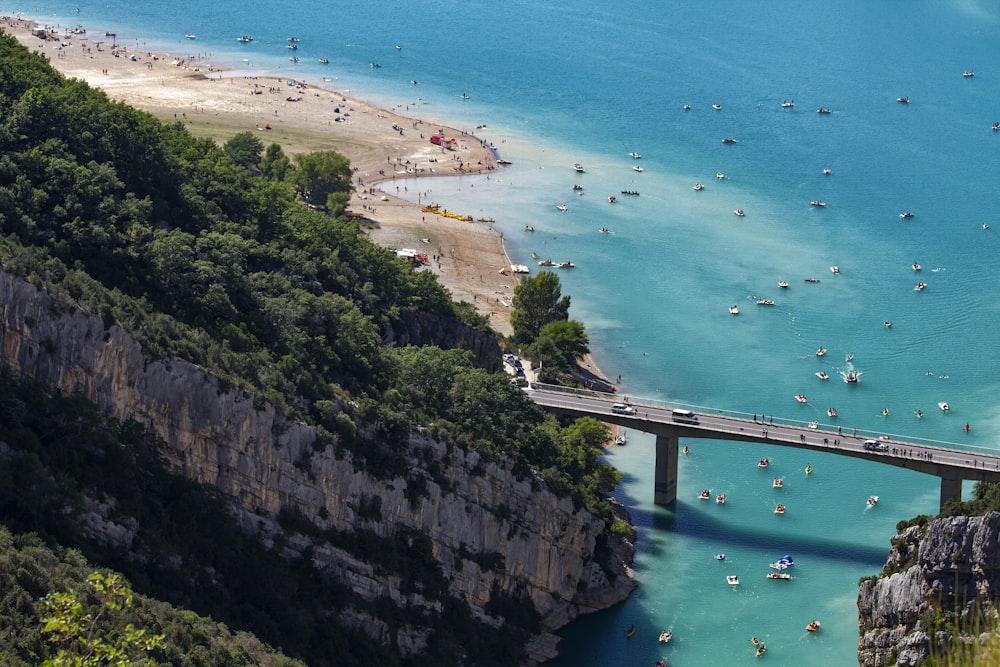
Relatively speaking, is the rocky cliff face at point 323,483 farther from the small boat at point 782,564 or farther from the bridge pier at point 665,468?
the small boat at point 782,564

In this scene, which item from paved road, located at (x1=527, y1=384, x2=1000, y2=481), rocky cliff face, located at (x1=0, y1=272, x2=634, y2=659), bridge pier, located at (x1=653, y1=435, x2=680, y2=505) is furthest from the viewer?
bridge pier, located at (x1=653, y1=435, x2=680, y2=505)

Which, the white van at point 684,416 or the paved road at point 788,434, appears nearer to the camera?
the paved road at point 788,434

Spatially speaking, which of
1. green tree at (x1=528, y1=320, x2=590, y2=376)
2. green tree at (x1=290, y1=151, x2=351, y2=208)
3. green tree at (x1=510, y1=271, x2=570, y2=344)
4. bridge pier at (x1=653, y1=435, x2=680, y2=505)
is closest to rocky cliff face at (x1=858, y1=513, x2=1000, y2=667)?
bridge pier at (x1=653, y1=435, x2=680, y2=505)

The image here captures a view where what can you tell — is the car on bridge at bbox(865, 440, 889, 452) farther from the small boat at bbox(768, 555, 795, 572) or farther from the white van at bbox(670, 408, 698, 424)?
the white van at bbox(670, 408, 698, 424)

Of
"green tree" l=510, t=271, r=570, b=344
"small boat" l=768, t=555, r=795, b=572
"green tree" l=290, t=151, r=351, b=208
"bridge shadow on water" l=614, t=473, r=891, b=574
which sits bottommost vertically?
"small boat" l=768, t=555, r=795, b=572

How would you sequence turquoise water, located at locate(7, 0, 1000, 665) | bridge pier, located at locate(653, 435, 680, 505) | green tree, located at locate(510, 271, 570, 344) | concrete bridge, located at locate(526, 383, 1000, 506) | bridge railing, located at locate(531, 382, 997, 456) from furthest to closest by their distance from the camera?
green tree, located at locate(510, 271, 570, 344), bridge pier, located at locate(653, 435, 680, 505), bridge railing, located at locate(531, 382, 997, 456), concrete bridge, located at locate(526, 383, 1000, 506), turquoise water, located at locate(7, 0, 1000, 665)

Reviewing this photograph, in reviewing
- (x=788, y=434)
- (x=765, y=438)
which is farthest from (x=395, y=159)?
(x=788, y=434)

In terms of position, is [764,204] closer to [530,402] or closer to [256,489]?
[530,402]

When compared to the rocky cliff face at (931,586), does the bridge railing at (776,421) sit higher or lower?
higher

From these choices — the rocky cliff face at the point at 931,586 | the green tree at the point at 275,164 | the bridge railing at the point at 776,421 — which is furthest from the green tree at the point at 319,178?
the rocky cliff face at the point at 931,586
